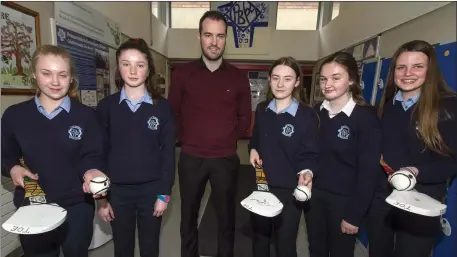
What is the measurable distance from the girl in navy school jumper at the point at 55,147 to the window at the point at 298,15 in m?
4.92

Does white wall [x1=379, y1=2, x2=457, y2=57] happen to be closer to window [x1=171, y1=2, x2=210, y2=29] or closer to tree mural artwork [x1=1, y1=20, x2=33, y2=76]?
tree mural artwork [x1=1, y1=20, x2=33, y2=76]

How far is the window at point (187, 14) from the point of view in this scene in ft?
18.0

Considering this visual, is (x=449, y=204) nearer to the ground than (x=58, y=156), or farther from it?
nearer to the ground

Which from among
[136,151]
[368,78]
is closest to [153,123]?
[136,151]

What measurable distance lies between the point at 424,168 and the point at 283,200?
655 mm

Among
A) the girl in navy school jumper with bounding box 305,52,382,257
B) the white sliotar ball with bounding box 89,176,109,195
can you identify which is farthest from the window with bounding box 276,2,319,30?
the white sliotar ball with bounding box 89,176,109,195

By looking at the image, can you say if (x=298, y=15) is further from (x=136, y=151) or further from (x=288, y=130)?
(x=136, y=151)

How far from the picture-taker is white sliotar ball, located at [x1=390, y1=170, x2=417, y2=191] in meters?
1.09

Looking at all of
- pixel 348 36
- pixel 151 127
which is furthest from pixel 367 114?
pixel 348 36

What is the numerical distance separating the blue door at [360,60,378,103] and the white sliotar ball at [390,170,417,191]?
4.88 feet

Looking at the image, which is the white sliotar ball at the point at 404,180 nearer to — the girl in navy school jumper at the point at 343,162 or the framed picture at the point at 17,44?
the girl in navy school jumper at the point at 343,162

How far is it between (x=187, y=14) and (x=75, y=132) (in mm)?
4954

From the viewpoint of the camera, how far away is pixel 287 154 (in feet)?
4.51

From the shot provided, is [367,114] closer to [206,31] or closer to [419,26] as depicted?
[206,31]
